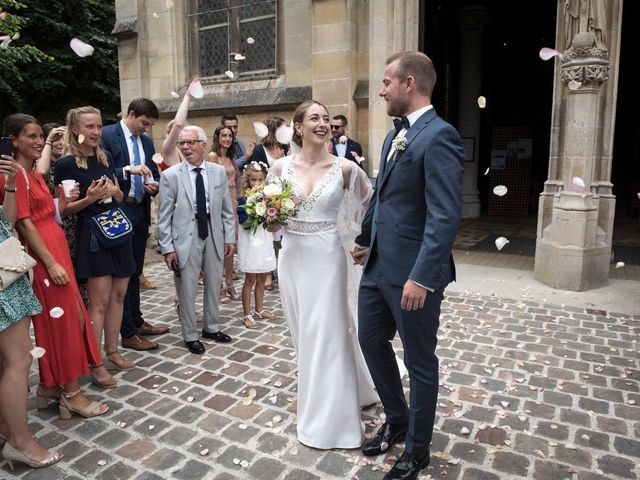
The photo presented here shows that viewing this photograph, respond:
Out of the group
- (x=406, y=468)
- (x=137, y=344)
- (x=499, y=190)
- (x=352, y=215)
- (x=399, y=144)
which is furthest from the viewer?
(x=499, y=190)

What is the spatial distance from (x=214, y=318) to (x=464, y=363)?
2596 millimetres

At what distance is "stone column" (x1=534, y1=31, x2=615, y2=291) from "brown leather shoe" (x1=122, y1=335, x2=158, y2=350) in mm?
5377

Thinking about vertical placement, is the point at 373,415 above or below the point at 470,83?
below

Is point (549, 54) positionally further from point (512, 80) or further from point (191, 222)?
point (512, 80)

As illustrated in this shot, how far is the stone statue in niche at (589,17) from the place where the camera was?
685cm

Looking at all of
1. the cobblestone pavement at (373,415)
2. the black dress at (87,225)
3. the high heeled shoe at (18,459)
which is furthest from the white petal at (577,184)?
the high heeled shoe at (18,459)

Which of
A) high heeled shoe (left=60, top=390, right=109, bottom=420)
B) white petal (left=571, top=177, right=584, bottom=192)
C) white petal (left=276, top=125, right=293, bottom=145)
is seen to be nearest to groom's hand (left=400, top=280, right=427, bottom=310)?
high heeled shoe (left=60, top=390, right=109, bottom=420)

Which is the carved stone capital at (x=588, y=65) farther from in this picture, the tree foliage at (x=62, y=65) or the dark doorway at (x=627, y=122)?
the tree foliage at (x=62, y=65)

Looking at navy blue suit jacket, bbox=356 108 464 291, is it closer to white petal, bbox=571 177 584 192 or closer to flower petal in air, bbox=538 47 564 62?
flower petal in air, bbox=538 47 564 62

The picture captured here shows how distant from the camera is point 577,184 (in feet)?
23.4

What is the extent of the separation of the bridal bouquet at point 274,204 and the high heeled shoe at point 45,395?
221cm

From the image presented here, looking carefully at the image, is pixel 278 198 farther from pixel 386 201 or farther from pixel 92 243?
pixel 92 243

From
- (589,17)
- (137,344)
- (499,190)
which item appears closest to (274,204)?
(137,344)

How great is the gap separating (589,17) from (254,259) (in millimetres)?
5397
